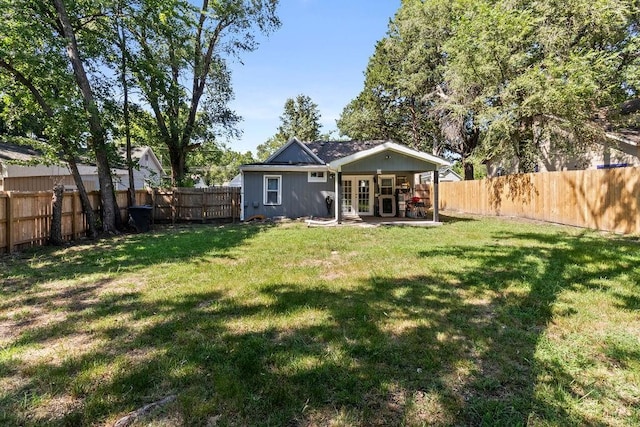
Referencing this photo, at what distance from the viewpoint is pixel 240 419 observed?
2.15 metres

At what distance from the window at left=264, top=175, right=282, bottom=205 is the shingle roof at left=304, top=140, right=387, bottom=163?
270 centimetres

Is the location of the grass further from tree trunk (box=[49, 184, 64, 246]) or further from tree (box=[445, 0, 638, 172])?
tree (box=[445, 0, 638, 172])

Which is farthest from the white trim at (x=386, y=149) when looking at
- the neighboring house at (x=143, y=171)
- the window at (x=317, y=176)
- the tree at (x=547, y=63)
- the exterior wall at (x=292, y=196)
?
the neighboring house at (x=143, y=171)

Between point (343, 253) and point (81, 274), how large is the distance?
459 centimetres

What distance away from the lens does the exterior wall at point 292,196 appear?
15.0 meters

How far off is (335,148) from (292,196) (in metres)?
4.32

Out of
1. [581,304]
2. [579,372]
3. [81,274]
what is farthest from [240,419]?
[81,274]

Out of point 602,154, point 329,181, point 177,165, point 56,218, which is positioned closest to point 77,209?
point 56,218

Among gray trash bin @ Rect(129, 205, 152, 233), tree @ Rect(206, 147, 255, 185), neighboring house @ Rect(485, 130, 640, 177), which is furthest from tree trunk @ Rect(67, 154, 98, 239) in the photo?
tree @ Rect(206, 147, 255, 185)

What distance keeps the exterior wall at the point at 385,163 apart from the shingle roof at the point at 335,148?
13.5 ft

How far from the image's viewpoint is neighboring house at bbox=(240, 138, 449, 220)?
12.6 m

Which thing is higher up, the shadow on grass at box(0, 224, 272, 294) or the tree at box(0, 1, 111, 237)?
the tree at box(0, 1, 111, 237)

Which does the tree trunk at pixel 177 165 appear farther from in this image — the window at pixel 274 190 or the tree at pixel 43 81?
the tree at pixel 43 81

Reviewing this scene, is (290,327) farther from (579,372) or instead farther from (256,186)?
(256,186)
